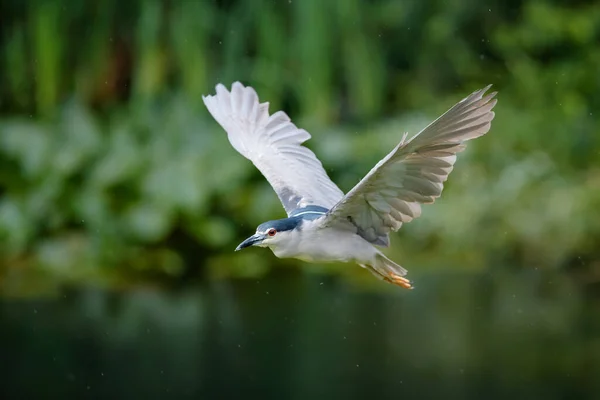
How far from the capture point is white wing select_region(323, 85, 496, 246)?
2.47 m

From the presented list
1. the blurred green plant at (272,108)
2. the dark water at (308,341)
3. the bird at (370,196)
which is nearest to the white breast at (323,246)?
the bird at (370,196)

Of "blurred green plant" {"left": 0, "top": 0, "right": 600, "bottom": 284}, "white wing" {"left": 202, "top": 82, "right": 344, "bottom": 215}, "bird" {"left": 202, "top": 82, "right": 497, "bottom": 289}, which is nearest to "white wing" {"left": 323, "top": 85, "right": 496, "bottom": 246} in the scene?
"bird" {"left": 202, "top": 82, "right": 497, "bottom": 289}

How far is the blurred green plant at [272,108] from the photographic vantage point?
575cm

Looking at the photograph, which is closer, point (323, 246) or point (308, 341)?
point (323, 246)

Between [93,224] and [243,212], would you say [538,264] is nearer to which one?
[243,212]

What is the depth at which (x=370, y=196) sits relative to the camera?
8.95 feet

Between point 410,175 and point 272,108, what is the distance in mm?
3566

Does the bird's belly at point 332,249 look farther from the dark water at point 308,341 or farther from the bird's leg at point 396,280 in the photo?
the dark water at point 308,341

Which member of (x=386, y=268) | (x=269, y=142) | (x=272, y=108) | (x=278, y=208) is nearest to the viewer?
(x=386, y=268)

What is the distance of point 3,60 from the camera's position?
639cm

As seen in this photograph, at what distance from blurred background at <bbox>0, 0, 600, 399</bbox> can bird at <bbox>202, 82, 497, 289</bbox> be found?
1.96 meters

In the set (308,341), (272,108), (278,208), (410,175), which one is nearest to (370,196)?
(410,175)

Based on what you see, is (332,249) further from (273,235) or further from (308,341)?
(308,341)

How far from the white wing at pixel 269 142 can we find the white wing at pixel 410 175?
40cm
